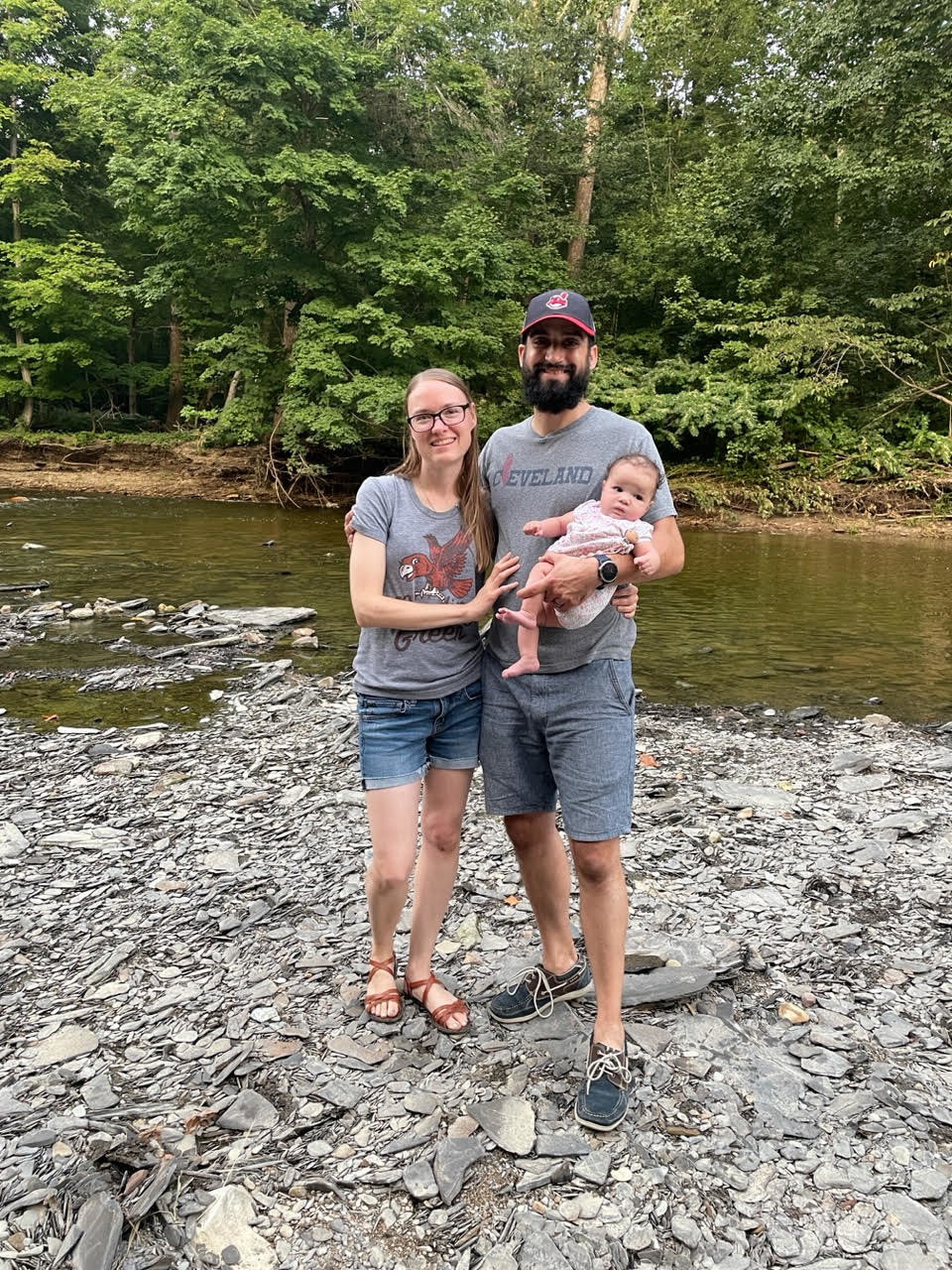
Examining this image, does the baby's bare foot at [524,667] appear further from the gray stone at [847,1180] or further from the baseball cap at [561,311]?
the gray stone at [847,1180]

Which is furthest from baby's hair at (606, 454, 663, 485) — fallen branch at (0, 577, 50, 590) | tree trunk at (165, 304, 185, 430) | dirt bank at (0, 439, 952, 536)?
tree trunk at (165, 304, 185, 430)

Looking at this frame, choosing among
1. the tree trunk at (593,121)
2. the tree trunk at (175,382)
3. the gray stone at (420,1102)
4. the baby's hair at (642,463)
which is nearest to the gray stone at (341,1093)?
the gray stone at (420,1102)

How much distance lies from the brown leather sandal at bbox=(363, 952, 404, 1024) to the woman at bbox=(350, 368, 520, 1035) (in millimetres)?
176

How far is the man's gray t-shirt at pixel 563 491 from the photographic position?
2512 millimetres

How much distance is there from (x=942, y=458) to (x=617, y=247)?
11.9 m

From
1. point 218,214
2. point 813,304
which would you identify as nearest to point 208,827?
point 218,214

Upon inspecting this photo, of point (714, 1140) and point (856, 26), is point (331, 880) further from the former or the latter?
point (856, 26)

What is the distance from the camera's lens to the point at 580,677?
2.52 m

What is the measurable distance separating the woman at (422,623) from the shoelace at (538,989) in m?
0.26

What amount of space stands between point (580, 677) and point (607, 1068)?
1.21m

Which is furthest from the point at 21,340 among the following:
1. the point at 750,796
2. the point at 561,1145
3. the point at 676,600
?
the point at 561,1145

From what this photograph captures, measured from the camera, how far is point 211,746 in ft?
18.8

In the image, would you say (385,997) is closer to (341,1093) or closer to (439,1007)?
(439,1007)

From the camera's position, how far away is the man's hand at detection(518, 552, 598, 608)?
2.32 metres
